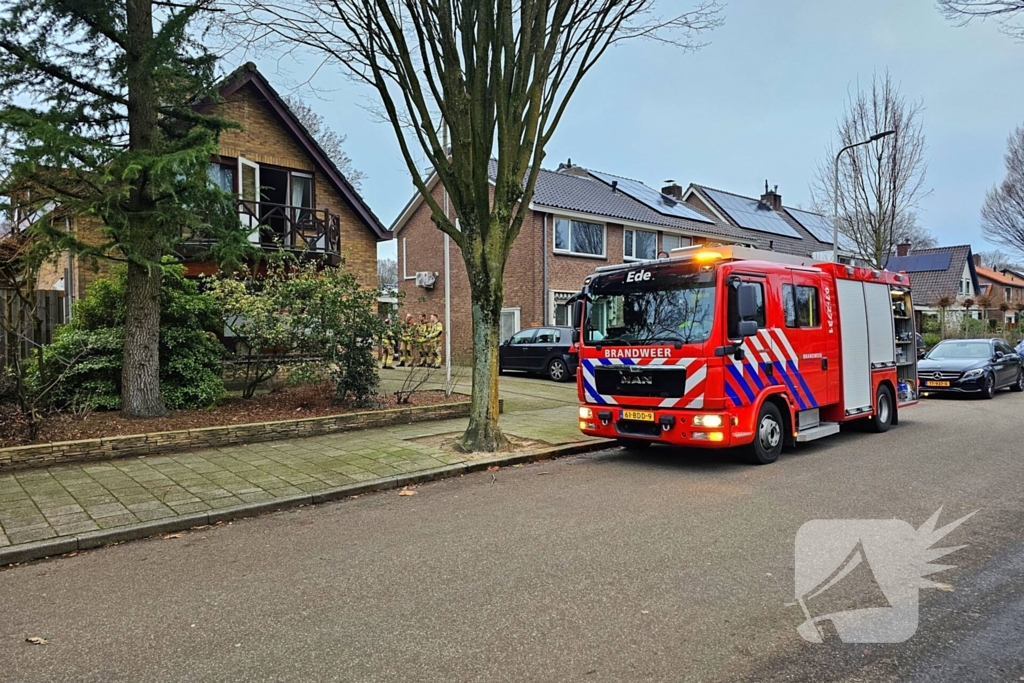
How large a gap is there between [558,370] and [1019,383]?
501 inches

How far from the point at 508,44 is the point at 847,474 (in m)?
6.73

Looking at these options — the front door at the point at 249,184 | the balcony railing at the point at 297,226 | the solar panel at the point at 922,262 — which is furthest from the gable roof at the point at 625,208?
the solar panel at the point at 922,262

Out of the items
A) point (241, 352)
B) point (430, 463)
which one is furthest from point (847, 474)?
point (241, 352)

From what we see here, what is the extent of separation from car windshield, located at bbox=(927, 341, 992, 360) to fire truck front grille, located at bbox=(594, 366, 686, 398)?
513 inches

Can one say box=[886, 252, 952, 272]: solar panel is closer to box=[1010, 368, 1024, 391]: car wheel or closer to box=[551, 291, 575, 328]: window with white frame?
box=[1010, 368, 1024, 391]: car wheel

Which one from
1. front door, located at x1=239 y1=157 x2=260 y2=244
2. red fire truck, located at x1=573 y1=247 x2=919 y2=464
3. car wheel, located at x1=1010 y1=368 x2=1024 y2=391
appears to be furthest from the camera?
car wheel, located at x1=1010 y1=368 x2=1024 y2=391

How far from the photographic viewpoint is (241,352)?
11430 mm

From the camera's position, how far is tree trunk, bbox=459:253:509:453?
8.69 m

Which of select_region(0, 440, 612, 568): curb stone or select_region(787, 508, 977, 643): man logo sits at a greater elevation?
select_region(0, 440, 612, 568): curb stone

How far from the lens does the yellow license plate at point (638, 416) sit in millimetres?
8055

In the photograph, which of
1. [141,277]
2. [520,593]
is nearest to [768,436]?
[520,593]

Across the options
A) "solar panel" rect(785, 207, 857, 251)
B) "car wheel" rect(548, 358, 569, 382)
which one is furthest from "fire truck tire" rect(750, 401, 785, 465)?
"solar panel" rect(785, 207, 857, 251)

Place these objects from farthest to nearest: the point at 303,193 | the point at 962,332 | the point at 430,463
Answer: the point at 962,332
the point at 303,193
the point at 430,463

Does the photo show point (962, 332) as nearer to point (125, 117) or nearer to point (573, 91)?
point (573, 91)
